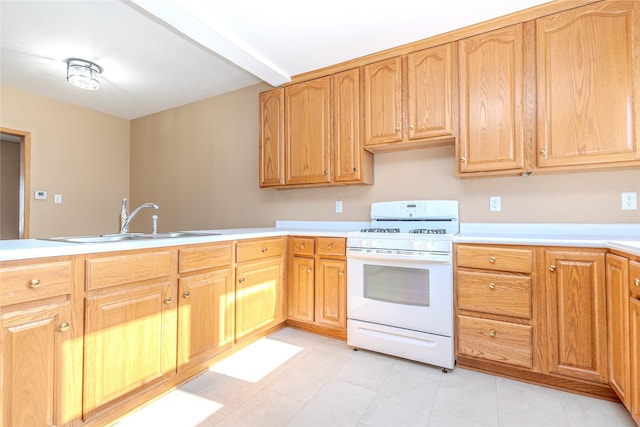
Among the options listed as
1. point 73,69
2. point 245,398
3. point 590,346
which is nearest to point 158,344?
point 245,398

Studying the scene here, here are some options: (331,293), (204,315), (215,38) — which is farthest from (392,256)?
(215,38)

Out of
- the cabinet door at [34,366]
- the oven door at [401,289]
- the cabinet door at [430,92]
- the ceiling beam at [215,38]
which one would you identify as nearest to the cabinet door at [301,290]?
the oven door at [401,289]

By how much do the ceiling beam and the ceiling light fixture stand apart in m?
1.39

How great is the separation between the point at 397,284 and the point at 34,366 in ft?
6.36

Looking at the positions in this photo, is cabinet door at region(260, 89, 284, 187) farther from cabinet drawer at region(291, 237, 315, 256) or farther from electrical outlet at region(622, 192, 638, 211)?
electrical outlet at region(622, 192, 638, 211)

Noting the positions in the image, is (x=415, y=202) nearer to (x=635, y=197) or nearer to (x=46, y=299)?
(x=635, y=197)

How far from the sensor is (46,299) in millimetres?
1231

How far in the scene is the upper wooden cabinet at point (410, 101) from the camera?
7.36 feet

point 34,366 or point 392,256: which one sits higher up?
point 392,256

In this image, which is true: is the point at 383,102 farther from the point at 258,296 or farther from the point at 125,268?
the point at 125,268

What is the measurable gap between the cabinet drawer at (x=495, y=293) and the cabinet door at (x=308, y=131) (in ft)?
4.60

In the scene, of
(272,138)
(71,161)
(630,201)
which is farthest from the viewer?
(71,161)

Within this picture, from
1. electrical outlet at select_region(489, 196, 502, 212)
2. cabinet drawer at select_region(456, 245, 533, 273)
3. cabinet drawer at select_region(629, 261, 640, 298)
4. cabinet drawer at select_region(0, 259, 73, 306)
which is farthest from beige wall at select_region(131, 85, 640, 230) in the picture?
cabinet drawer at select_region(0, 259, 73, 306)

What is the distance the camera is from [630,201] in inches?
77.1
